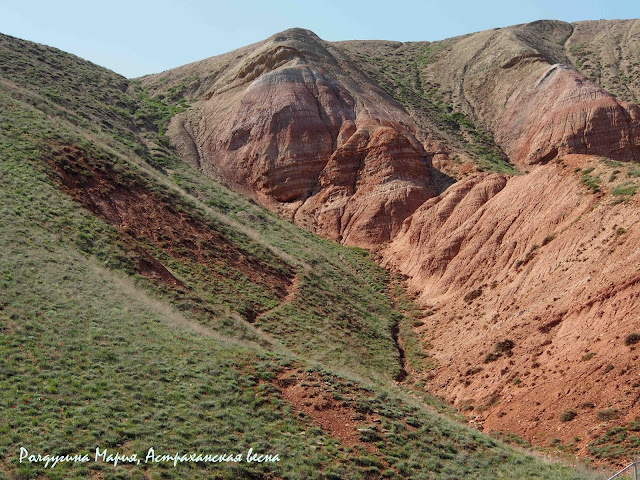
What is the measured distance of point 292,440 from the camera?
18188 millimetres

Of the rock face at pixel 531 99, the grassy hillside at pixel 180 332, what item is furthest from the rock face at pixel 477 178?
the grassy hillside at pixel 180 332

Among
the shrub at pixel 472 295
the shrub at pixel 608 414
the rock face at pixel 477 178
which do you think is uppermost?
the rock face at pixel 477 178

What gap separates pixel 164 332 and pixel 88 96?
122ft

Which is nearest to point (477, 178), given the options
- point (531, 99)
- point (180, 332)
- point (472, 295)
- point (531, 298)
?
point (472, 295)

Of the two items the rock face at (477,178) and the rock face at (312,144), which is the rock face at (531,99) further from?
the rock face at (312,144)

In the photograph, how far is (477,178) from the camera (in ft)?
138

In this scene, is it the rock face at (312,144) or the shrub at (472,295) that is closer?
the shrub at (472,295)

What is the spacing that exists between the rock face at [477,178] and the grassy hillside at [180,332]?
262cm

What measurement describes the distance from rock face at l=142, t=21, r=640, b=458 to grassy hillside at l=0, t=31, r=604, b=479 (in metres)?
2.62

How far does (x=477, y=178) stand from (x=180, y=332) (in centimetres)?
2319

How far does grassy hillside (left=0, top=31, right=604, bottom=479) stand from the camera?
17109 mm

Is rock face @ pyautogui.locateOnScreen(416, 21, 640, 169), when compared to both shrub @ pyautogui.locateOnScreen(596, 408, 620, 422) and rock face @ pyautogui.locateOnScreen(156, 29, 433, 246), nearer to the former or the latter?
rock face @ pyautogui.locateOnScreen(156, 29, 433, 246)

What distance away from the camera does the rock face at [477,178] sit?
24.4m

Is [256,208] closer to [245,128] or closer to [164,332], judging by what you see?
[245,128]
